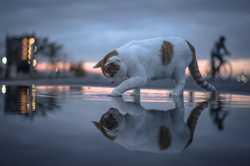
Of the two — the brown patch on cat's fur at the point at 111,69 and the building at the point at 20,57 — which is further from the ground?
the building at the point at 20,57

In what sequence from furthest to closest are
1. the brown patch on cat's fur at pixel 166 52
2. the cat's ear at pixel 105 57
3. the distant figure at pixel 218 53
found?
the distant figure at pixel 218 53
the brown patch on cat's fur at pixel 166 52
the cat's ear at pixel 105 57

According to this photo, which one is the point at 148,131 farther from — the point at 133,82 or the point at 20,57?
the point at 20,57

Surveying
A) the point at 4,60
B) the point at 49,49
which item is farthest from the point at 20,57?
the point at 49,49

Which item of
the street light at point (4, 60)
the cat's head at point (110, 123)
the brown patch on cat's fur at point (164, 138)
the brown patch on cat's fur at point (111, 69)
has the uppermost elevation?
the street light at point (4, 60)

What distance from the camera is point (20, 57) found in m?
32.3

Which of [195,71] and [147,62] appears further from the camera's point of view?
[195,71]

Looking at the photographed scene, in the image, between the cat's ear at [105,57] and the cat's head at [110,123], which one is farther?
the cat's ear at [105,57]

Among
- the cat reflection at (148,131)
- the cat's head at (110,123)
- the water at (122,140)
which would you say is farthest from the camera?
the cat's head at (110,123)

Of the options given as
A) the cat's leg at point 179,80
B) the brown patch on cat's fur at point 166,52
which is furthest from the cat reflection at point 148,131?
the cat's leg at point 179,80

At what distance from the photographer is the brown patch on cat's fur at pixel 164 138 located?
2122 mm

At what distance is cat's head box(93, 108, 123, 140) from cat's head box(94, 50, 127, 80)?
253cm

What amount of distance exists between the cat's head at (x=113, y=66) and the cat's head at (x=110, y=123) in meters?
2.53

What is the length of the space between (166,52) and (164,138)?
4.67 m

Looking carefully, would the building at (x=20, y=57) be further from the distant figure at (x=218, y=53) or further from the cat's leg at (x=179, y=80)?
the cat's leg at (x=179, y=80)
